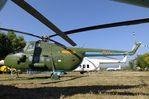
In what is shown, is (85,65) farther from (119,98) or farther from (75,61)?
(119,98)

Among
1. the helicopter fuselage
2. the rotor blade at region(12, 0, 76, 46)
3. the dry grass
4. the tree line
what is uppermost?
the tree line

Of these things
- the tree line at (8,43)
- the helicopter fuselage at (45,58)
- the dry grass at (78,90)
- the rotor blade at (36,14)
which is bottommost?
the dry grass at (78,90)

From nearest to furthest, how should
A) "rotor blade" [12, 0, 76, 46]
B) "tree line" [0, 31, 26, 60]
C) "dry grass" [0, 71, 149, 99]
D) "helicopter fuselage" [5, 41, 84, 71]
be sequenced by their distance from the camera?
1. "rotor blade" [12, 0, 76, 46]
2. "dry grass" [0, 71, 149, 99]
3. "helicopter fuselage" [5, 41, 84, 71]
4. "tree line" [0, 31, 26, 60]

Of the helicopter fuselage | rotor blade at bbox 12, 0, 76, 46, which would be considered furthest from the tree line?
rotor blade at bbox 12, 0, 76, 46

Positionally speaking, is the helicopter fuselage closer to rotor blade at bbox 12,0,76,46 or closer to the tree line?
rotor blade at bbox 12,0,76,46

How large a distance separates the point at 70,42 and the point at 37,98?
2.43 metres

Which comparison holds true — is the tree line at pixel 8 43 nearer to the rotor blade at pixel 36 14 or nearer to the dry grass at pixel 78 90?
the dry grass at pixel 78 90

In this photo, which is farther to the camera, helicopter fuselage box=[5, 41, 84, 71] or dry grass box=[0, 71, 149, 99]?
helicopter fuselage box=[5, 41, 84, 71]

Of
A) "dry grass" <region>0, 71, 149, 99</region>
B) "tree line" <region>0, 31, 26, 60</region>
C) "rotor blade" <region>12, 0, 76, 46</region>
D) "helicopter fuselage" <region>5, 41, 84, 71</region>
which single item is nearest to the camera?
"rotor blade" <region>12, 0, 76, 46</region>

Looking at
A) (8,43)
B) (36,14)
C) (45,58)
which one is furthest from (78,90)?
(8,43)

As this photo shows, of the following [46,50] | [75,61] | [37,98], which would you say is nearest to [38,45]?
[46,50]

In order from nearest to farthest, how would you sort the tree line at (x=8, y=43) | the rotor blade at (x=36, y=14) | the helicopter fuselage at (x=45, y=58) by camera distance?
the rotor blade at (x=36, y=14)
the helicopter fuselage at (x=45, y=58)
the tree line at (x=8, y=43)

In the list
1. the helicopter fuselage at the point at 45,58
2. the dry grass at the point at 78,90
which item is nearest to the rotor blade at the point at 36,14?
the dry grass at the point at 78,90

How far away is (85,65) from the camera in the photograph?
2031 inches
